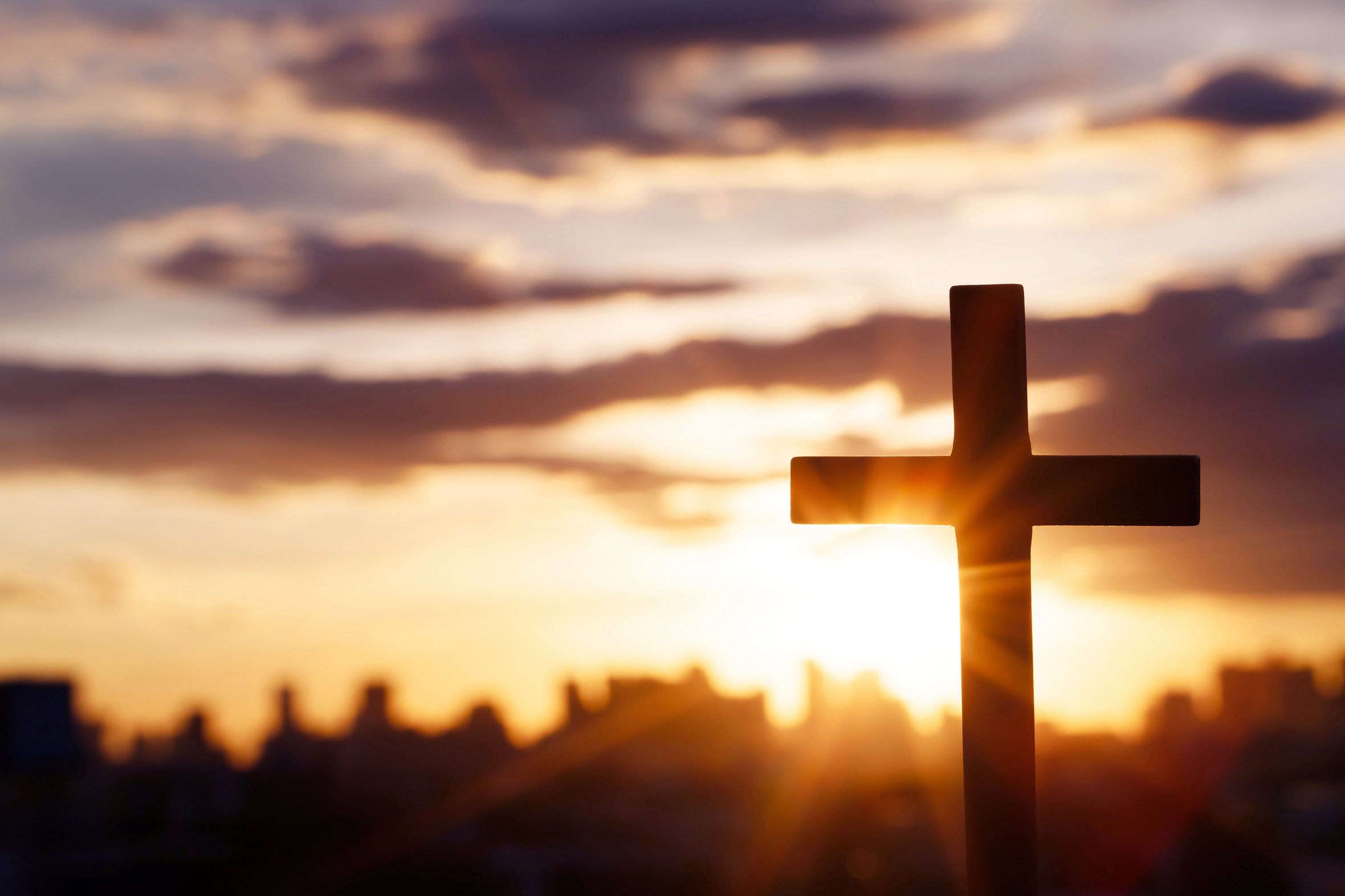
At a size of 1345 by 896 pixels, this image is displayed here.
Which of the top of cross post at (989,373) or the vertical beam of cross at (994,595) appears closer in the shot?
the vertical beam of cross at (994,595)

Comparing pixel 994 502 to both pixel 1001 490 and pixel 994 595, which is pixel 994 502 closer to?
pixel 1001 490

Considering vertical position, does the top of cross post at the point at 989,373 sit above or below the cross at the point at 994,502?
above

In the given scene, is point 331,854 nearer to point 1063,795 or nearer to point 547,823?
point 547,823

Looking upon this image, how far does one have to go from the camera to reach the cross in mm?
6453

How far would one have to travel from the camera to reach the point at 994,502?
667 cm

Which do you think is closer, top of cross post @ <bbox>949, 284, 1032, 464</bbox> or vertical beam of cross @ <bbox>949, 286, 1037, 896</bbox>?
vertical beam of cross @ <bbox>949, 286, 1037, 896</bbox>

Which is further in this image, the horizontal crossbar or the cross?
the horizontal crossbar

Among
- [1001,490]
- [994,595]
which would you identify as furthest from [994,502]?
[994,595]

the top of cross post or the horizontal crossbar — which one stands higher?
the top of cross post

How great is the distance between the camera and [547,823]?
73.1 meters

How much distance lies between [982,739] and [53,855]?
129 feet

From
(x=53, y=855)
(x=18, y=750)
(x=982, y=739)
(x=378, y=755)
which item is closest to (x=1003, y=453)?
(x=982, y=739)

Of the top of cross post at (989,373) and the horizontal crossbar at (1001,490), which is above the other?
the top of cross post at (989,373)

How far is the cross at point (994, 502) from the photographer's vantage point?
6.45 metres
